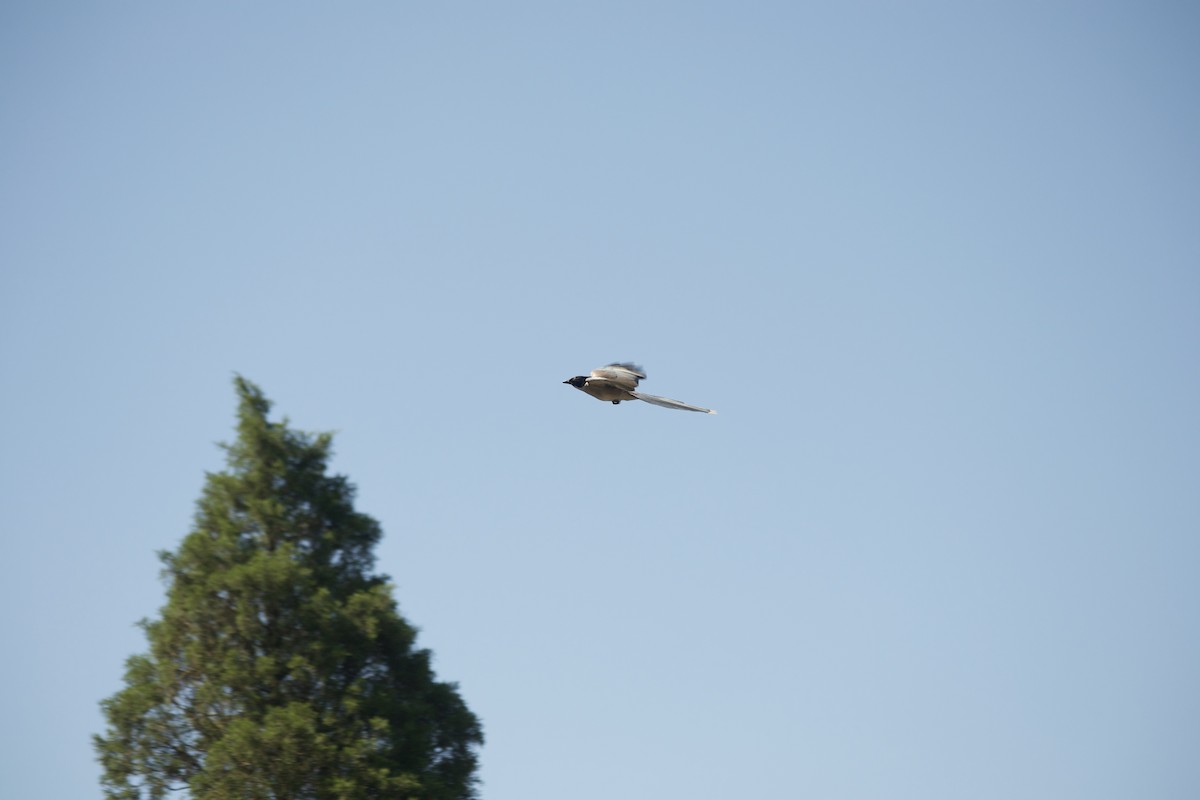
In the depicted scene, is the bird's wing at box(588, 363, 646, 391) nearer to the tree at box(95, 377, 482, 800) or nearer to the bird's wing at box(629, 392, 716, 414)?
the bird's wing at box(629, 392, 716, 414)

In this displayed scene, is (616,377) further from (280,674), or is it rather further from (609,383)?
(280,674)

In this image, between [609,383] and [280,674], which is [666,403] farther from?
[280,674]

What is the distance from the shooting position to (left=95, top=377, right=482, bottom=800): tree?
32719 millimetres

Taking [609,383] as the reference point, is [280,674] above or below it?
below

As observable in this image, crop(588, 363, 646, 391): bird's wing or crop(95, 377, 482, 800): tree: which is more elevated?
crop(588, 363, 646, 391): bird's wing

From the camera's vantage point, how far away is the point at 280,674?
3425 centimetres

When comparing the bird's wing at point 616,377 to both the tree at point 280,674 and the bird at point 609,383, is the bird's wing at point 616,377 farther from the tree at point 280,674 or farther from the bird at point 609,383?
the tree at point 280,674

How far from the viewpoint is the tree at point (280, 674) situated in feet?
107

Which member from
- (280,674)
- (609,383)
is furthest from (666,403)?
(280,674)

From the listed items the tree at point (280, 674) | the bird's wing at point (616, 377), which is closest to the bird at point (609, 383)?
the bird's wing at point (616, 377)

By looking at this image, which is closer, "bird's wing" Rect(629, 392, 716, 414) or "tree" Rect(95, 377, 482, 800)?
"bird's wing" Rect(629, 392, 716, 414)

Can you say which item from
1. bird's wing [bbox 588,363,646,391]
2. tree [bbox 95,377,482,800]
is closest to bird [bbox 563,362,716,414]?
bird's wing [bbox 588,363,646,391]

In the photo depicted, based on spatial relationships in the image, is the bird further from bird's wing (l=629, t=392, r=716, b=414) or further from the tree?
the tree

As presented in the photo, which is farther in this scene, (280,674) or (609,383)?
(280,674)
